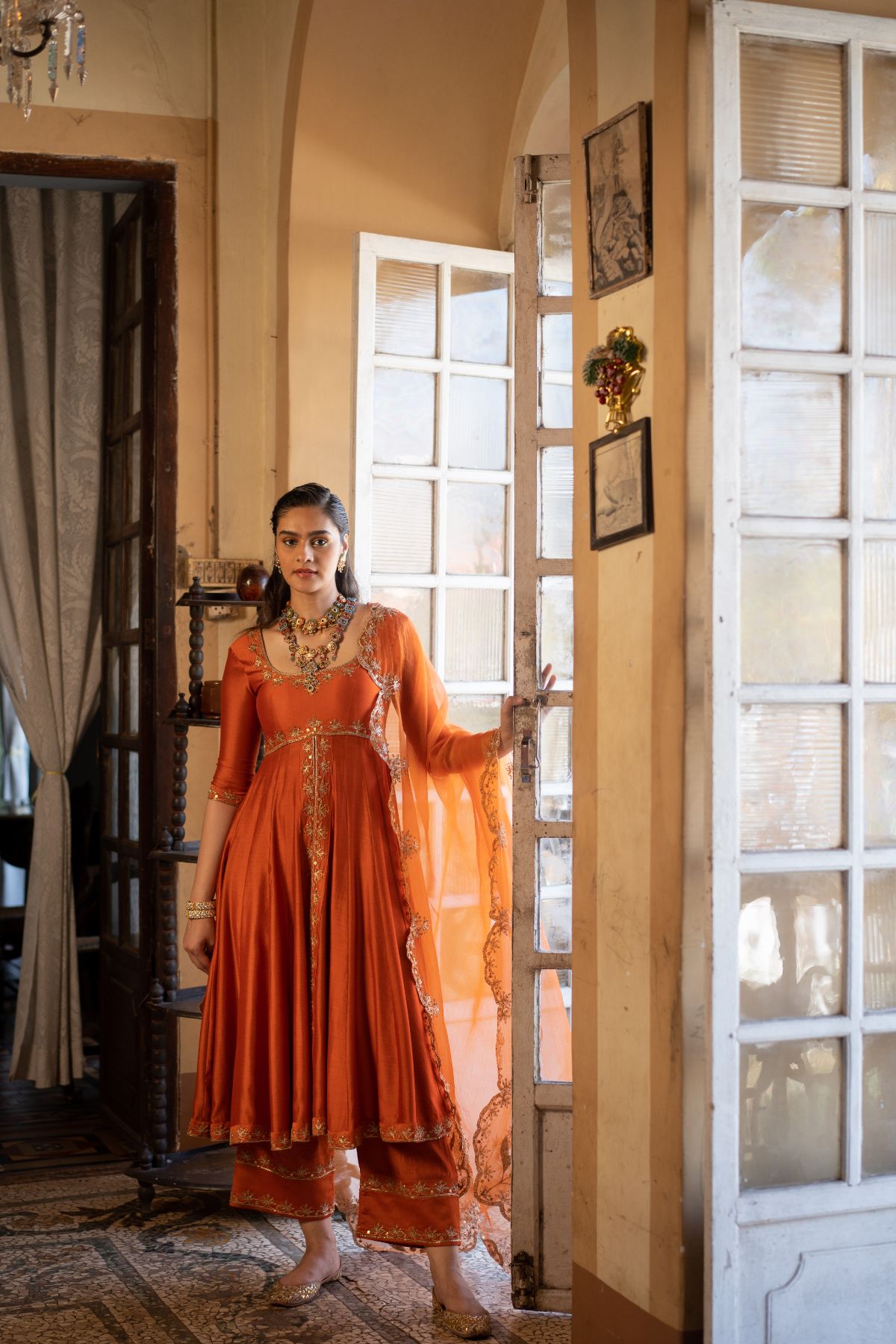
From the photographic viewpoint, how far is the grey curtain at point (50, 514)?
4.75 meters

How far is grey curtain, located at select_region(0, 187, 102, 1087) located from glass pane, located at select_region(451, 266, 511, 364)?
146cm

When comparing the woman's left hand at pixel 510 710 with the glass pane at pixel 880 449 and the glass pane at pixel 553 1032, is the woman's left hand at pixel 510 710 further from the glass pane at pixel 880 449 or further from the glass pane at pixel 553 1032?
the glass pane at pixel 880 449

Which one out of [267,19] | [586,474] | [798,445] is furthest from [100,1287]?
[267,19]

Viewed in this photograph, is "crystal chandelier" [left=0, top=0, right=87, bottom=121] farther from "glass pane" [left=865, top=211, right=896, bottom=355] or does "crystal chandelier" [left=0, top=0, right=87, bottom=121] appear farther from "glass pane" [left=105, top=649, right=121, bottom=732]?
"glass pane" [left=105, top=649, right=121, bottom=732]

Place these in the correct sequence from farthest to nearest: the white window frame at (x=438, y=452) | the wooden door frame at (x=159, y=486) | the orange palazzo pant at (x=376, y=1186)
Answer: the wooden door frame at (x=159, y=486), the white window frame at (x=438, y=452), the orange palazzo pant at (x=376, y=1186)

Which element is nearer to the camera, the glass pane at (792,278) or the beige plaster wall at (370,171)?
the glass pane at (792,278)

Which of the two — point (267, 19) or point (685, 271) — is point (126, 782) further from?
point (685, 271)

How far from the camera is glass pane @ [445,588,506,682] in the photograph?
391 cm

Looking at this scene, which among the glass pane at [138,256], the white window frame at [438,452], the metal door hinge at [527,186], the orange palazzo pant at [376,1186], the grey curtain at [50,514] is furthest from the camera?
the grey curtain at [50,514]

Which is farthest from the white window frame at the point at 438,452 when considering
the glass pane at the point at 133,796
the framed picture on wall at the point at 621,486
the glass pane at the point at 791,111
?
the glass pane at the point at 791,111

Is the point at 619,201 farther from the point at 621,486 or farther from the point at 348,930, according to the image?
the point at 348,930

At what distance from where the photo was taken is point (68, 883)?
479cm

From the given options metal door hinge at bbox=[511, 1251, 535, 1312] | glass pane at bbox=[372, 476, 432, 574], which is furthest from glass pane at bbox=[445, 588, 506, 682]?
metal door hinge at bbox=[511, 1251, 535, 1312]

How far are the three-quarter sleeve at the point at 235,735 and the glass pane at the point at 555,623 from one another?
677 mm
